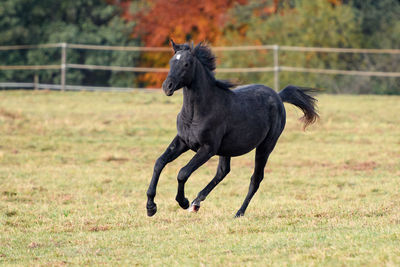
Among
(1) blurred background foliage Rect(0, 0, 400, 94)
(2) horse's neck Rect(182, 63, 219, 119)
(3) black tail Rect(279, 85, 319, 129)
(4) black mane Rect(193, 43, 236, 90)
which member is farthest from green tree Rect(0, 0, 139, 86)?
(2) horse's neck Rect(182, 63, 219, 119)

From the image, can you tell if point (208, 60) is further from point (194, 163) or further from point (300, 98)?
point (300, 98)

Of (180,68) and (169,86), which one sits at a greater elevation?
(180,68)

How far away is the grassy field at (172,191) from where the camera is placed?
6.52 meters

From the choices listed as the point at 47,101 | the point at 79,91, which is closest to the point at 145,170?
the point at 47,101

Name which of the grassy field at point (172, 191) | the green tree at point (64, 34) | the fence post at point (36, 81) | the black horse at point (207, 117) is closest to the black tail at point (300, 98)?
the black horse at point (207, 117)

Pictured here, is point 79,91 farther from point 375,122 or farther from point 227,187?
point 227,187

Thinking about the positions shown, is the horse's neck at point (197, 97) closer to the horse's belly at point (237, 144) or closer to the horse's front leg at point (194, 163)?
the horse's front leg at point (194, 163)

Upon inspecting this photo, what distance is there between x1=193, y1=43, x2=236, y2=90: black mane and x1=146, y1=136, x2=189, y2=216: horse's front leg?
0.84 meters

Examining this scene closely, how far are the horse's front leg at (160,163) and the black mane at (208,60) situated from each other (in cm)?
84

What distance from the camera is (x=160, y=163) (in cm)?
787

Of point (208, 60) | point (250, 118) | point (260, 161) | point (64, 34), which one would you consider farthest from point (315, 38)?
point (208, 60)

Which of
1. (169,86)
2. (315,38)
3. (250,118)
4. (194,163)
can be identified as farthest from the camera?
(315,38)

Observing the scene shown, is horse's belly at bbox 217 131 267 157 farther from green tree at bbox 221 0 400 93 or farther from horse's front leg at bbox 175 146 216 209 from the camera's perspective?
green tree at bbox 221 0 400 93

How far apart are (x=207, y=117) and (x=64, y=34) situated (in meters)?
23.9
